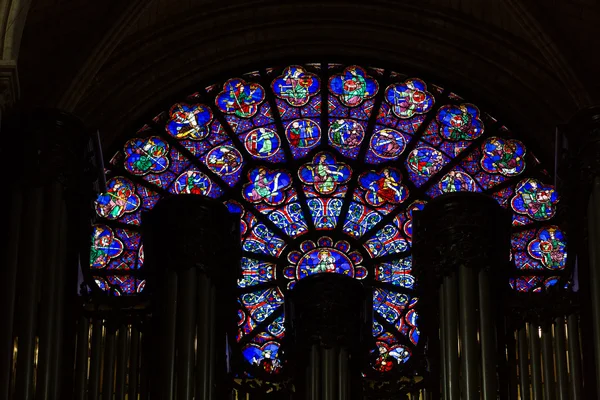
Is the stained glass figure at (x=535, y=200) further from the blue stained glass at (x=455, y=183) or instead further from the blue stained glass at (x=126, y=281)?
the blue stained glass at (x=126, y=281)

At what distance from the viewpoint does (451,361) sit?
13117 millimetres

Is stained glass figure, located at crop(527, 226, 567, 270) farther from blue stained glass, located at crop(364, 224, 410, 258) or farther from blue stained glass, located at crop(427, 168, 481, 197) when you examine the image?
blue stained glass, located at crop(364, 224, 410, 258)

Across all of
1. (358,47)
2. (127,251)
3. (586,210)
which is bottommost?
(586,210)

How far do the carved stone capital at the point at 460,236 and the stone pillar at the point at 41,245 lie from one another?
2582 millimetres

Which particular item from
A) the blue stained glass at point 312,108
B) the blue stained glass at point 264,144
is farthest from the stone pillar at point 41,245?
the blue stained glass at point 312,108

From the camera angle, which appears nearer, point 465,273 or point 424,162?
point 465,273

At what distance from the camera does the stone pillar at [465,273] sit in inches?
512

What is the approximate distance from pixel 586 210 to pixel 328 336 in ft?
7.19

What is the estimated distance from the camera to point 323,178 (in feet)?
56.4

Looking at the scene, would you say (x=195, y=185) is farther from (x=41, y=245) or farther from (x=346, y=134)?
(x=41, y=245)

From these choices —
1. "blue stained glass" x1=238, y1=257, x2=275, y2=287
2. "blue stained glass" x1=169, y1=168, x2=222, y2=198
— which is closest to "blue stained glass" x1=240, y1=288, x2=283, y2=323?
"blue stained glass" x1=238, y1=257, x2=275, y2=287

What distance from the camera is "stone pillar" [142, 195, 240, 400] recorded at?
13.0 m

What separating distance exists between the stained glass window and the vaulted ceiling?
8.5 inches

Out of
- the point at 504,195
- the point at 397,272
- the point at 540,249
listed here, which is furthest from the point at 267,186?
the point at 540,249
